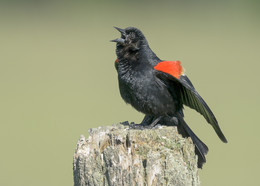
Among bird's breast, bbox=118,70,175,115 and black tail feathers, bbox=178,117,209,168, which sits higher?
bird's breast, bbox=118,70,175,115

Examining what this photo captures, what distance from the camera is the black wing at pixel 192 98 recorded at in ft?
15.4

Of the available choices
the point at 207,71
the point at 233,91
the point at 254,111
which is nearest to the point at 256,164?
the point at 254,111

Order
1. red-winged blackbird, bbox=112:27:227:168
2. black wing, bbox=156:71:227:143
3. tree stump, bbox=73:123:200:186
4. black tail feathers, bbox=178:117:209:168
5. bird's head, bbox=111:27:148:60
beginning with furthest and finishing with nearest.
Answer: bird's head, bbox=111:27:148:60 → red-winged blackbird, bbox=112:27:227:168 → black tail feathers, bbox=178:117:209:168 → black wing, bbox=156:71:227:143 → tree stump, bbox=73:123:200:186

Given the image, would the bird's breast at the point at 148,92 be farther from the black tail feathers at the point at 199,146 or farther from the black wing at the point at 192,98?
the black tail feathers at the point at 199,146

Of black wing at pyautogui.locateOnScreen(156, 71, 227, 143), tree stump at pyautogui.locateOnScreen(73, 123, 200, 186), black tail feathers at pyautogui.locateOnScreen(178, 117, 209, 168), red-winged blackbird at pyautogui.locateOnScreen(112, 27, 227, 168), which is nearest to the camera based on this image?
tree stump at pyautogui.locateOnScreen(73, 123, 200, 186)

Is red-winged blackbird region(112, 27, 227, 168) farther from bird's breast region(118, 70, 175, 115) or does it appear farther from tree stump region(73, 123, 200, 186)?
tree stump region(73, 123, 200, 186)

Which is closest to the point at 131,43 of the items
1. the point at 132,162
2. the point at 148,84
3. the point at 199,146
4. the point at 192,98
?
the point at 148,84

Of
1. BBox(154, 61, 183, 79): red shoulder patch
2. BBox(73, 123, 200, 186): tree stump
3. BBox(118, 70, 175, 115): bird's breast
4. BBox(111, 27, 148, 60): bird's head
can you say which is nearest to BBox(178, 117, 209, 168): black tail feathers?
→ BBox(118, 70, 175, 115): bird's breast

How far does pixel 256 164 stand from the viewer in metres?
8.95

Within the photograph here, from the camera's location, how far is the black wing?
471 cm

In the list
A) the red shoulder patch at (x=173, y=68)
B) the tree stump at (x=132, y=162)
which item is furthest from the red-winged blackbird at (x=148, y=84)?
the tree stump at (x=132, y=162)

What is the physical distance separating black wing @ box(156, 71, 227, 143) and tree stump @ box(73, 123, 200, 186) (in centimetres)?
88

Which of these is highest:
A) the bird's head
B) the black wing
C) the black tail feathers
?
the bird's head

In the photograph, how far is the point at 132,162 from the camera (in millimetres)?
3596
